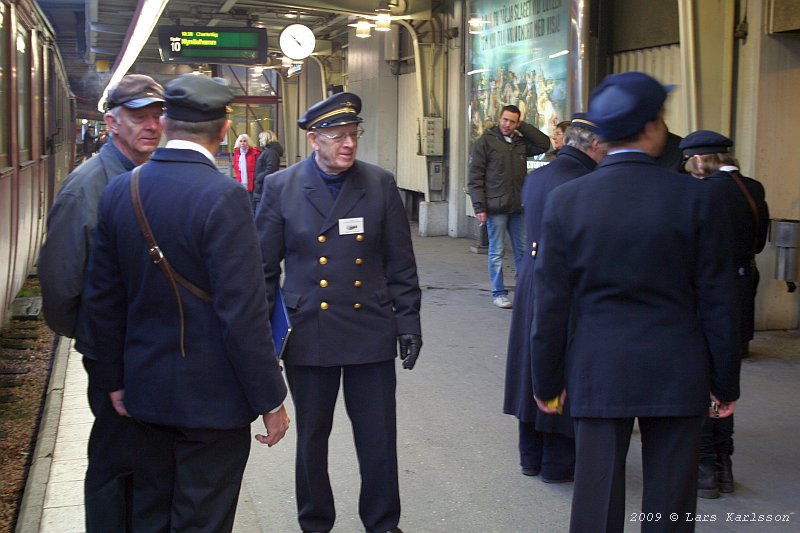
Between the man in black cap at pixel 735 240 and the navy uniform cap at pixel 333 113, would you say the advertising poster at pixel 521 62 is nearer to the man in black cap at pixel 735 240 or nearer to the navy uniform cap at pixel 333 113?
the man in black cap at pixel 735 240

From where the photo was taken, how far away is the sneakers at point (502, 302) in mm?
10336

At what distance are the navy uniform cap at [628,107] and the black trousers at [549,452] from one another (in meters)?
2.27

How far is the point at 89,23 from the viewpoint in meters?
22.9

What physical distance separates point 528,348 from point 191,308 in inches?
95.2

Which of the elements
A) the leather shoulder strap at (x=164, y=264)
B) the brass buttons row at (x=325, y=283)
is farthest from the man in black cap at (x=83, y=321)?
the brass buttons row at (x=325, y=283)

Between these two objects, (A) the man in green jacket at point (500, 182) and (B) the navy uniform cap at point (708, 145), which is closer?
(B) the navy uniform cap at point (708, 145)

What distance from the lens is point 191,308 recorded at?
124 inches

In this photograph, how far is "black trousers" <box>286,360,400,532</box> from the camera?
4.29m

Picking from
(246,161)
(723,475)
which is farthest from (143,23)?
(723,475)

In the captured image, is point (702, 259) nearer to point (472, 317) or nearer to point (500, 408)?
point (500, 408)

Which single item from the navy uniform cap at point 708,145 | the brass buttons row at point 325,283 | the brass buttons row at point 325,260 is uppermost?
the navy uniform cap at point 708,145

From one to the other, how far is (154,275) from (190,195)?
0.28 meters

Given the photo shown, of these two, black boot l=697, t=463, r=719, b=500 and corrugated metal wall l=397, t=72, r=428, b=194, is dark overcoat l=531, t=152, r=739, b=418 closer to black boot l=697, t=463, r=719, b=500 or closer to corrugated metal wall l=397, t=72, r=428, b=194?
black boot l=697, t=463, r=719, b=500

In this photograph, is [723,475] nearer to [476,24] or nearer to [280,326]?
[280,326]
